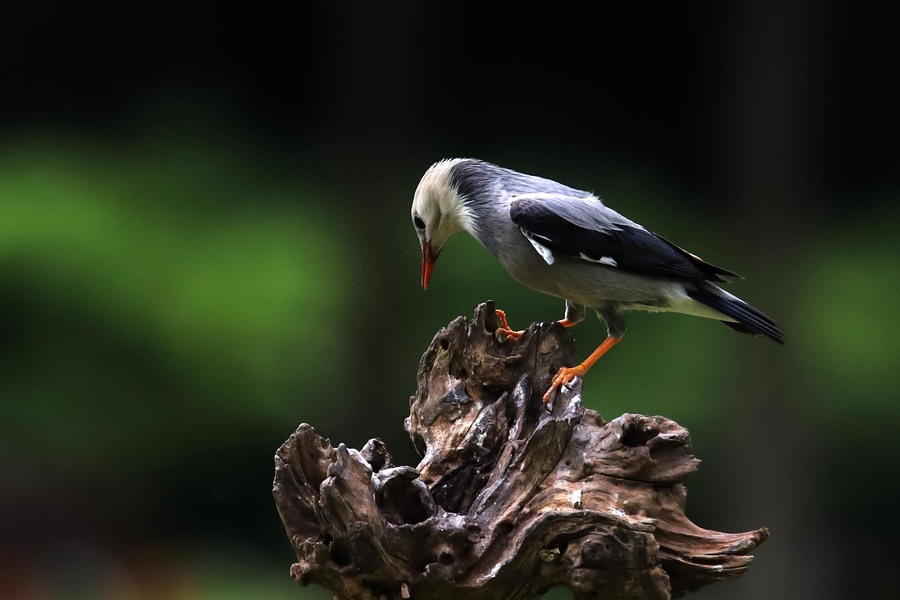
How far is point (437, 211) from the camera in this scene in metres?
2.93

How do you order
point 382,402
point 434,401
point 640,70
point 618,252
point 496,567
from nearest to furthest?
point 496,567 → point 434,401 → point 618,252 → point 382,402 → point 640,70

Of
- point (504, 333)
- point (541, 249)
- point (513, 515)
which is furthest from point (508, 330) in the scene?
point (513, 515)

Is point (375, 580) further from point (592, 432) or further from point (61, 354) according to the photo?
point (61, 354)

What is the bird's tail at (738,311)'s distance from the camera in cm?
266

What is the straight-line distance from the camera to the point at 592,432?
A: 2.24m

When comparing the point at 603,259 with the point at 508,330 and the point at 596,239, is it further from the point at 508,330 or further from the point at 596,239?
the point at 508,330

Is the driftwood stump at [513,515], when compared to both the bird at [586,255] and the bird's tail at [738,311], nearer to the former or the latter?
the bird at [586,255]

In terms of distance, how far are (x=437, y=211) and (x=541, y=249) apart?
37 cm

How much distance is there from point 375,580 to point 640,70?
3212mm

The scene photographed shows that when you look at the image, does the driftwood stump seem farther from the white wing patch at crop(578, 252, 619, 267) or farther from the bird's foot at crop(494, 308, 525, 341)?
the white wing patch at crop(578, 252, 619, 267)

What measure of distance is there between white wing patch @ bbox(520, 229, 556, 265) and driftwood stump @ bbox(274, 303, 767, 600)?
38 centimetres

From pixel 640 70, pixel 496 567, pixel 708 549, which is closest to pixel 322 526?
pixel 496 567

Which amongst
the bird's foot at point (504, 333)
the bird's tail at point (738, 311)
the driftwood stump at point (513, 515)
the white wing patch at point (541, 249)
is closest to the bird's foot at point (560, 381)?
the driftwood stump at point (513, 515)

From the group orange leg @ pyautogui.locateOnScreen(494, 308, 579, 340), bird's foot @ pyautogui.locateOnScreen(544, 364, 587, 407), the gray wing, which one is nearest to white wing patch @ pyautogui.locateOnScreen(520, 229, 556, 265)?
the gray wing
